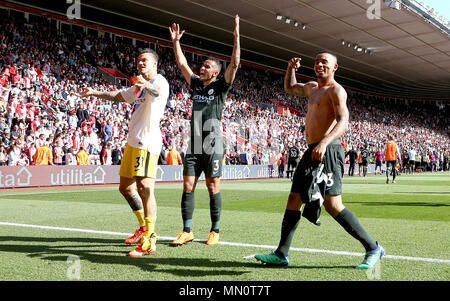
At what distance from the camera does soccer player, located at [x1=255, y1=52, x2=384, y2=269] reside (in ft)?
13.4

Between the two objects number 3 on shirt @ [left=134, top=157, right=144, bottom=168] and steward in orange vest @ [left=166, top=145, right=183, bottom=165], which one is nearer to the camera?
number 3 on shirt @ [left=134, top=157, right=144, bottom=168]

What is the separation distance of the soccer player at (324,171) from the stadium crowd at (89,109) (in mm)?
14182

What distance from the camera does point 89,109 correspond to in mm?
21391

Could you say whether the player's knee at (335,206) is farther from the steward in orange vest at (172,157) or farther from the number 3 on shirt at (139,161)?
the steward in orange vest at (172,157)

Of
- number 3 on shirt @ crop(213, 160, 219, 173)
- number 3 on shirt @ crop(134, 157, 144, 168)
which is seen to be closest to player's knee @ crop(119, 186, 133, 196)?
number 3 on shirt @ crop(134, 157, 144, 168)

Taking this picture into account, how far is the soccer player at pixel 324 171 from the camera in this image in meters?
4.10

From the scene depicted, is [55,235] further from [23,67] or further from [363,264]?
[23,67]

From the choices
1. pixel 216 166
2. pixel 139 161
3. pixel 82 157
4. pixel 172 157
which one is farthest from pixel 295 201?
pixel 172 157

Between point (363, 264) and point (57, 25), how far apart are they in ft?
87.6

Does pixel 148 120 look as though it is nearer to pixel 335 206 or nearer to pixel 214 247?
pixel 214 247

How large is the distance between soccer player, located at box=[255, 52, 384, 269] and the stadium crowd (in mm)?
14182

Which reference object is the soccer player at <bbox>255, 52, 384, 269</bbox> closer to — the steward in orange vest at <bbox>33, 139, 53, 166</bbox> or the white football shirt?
the white football shirt

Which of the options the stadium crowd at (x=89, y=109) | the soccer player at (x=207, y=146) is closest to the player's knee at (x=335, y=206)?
the soccer player at (x=207, y=146)

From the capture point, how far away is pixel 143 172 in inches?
203
